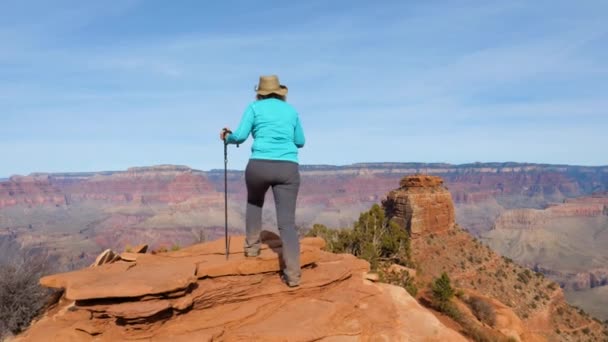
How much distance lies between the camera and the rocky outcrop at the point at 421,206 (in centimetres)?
5381

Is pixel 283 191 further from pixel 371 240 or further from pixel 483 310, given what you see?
pixel 483 310

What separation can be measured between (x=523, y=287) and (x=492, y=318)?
28811 millimetres

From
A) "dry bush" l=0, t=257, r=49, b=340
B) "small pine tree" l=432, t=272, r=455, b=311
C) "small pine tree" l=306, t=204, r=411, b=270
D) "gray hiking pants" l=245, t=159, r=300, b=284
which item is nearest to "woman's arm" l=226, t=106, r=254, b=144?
"gray hiking pants" l=245, t=159, r=300, b=284

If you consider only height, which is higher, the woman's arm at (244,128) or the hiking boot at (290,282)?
the woman's arm at (244,128)

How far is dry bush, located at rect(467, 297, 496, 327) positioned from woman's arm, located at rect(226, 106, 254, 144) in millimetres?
19663

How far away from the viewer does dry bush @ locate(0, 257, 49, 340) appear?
8309 millimetres

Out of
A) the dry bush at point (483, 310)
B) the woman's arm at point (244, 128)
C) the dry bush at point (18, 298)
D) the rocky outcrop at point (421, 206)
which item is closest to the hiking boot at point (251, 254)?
the woman's arm at point (244, 128)

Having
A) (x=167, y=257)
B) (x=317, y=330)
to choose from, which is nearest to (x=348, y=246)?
(x=167, y=257)

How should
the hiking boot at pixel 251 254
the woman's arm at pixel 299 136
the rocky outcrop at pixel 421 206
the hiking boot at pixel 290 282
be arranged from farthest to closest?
the rocky outcrop at pixel 421 206 < the hiking boot at pixel 251 254 < the woman's arm at pixel 299 136 < the hiking boot at pixel 290 282

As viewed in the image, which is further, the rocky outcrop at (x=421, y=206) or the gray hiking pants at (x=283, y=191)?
the rocky outcrop at (x=421, y=206)

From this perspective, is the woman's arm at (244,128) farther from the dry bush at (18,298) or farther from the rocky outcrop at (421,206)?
the rocky outcrop at (421,206)

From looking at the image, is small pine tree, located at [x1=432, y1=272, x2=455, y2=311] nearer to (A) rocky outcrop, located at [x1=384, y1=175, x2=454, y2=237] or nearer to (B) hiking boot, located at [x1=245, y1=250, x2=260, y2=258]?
(B) hiking boot, located at [x1=245, y1=250, x2=260, y2=258]

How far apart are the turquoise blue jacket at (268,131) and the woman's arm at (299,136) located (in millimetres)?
192

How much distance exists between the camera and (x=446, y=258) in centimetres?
4966
